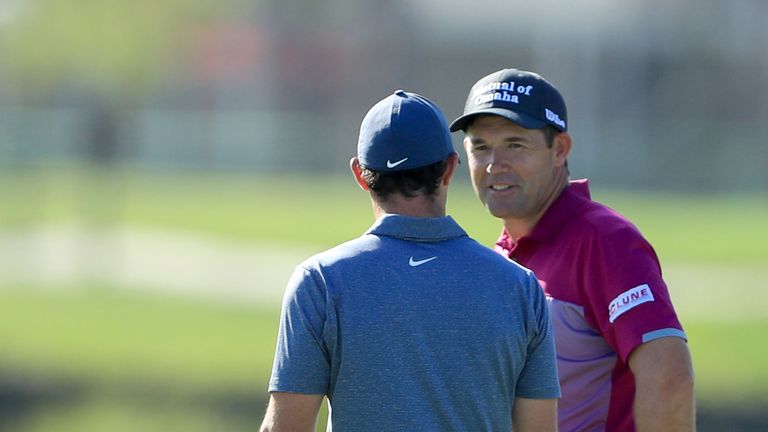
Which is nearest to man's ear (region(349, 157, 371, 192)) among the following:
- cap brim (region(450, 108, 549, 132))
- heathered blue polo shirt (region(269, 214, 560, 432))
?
heathered blue polo shirt (region(269, 214, 560, 432))

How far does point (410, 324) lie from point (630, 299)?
0.87 metres

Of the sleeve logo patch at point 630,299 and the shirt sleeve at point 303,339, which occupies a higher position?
the sleeve logo patch at point 630,299

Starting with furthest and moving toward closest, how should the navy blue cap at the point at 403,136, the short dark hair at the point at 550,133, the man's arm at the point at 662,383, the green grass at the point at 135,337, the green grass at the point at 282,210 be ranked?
the green grass at the point at 282,210 < the green grass at the point at 135,337 < the short dark hair at the point at 550,133 < the man's arm at the point at 662,383 < the navy blue cap at the point at 403,136

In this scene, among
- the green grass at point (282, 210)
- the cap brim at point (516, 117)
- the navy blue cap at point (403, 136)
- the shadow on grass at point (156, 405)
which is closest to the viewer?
the navy blue cap at point (403, 136)

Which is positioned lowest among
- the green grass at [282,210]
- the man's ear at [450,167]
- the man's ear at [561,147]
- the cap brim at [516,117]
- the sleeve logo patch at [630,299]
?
the sleeve logo patch at [630,299]

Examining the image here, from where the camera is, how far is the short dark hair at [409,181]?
144 inches

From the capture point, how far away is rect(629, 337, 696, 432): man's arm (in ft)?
13.2

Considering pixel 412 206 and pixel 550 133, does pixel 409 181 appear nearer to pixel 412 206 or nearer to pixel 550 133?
pixel 412 206

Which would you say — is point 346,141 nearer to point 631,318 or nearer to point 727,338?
point 727,338

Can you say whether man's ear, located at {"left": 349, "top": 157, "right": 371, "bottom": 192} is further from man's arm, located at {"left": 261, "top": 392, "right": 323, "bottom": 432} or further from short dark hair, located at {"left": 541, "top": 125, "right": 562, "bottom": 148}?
short dark hair, located at {"left": 541, "top": 125, "right": 562, "bottom": 148}

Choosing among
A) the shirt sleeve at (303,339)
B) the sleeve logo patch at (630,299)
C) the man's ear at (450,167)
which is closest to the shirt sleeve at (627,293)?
the sleeve logo patch at (630,299)

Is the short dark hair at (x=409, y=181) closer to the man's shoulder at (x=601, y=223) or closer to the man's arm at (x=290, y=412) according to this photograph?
the man's arm at (x=290, y=412)

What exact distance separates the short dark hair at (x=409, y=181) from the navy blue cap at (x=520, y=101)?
798 mm

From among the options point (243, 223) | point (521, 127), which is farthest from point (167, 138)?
point (521, 127)
